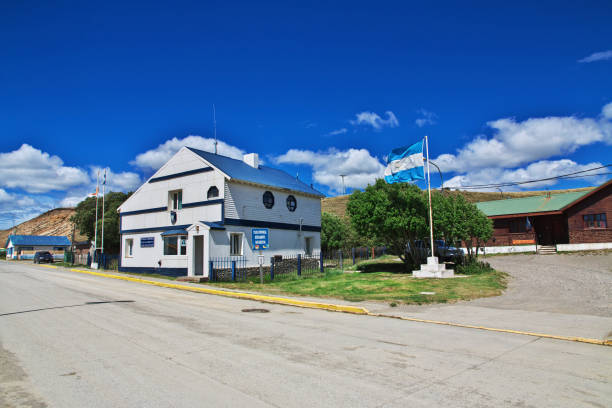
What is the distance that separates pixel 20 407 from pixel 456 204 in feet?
71.8

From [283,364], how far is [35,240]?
93464 mm

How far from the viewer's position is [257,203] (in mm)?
26250

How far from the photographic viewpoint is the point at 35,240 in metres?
81.4

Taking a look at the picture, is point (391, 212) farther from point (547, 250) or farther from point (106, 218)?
point (106, 218)

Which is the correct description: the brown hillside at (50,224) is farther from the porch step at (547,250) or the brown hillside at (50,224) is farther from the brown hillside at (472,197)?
the porch step at (547,250)

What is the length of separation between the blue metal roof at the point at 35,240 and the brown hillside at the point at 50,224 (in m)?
40.8

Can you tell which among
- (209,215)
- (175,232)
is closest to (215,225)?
(209,215)

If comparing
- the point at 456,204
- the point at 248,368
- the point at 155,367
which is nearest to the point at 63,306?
Result: the point at 155,367

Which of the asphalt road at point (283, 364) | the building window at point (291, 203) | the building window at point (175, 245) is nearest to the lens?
the asphalt road at point (283, 364)

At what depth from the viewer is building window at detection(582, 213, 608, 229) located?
3378 centimetres

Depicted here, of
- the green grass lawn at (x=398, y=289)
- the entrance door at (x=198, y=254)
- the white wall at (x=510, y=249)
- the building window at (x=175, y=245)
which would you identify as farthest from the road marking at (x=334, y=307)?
the white wall at (x=510, y=249)

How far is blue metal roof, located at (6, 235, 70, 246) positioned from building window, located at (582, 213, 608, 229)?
9146cm

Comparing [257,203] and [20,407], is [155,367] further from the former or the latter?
[257,203]

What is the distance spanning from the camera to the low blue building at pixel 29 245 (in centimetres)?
7762
